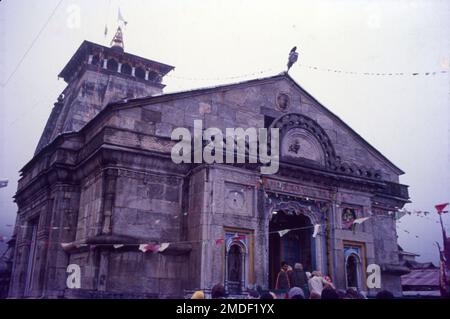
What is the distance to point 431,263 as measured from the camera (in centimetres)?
3844

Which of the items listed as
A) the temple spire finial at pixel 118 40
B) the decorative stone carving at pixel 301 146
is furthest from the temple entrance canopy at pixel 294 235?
the temple spire finial at pixel 118 40

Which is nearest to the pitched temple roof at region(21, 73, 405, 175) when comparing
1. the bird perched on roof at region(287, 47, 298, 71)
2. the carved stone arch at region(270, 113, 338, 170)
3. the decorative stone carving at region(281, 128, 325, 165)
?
the bird perched on roof at region(287, 47, 298, 71)

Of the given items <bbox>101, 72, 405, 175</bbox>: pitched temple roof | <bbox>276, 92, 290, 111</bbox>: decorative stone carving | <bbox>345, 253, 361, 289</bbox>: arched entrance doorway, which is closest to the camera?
<bbox>101, 72, 405, 175</bbox>: pitched temple roof

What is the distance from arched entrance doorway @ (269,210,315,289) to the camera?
1886 cm

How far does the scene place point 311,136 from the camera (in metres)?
19.8

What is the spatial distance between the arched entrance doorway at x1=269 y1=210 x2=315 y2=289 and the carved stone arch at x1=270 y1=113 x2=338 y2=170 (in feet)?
9.12

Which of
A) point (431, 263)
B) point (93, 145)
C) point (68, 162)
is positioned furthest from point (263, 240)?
point (431, 263)

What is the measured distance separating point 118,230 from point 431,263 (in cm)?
3200

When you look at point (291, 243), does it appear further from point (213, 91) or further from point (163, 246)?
point (213, 91)

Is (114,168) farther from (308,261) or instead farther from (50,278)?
(308,261)

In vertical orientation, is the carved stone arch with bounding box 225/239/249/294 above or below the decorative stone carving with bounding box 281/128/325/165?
below

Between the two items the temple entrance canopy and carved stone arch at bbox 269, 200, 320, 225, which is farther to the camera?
the temple entrance canopy

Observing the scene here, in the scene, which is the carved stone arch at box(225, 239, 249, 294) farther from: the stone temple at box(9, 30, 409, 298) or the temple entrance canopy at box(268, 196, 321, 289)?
the temple entrance canopy at box(268, 196, 321, 289)

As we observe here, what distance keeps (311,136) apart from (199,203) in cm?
658
